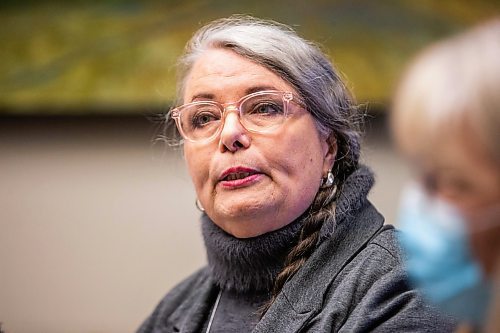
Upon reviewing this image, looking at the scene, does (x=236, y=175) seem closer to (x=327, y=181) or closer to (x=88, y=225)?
(x=327, y=181)

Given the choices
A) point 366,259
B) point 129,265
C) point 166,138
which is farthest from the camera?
point 129,265

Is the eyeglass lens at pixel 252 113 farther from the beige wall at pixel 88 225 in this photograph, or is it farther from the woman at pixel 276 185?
the beige wall at pixel 88 225

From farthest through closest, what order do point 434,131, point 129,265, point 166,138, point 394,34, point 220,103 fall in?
point 129,265 < point 394,34 < point 166,138 < point 220,103 < point 434,131

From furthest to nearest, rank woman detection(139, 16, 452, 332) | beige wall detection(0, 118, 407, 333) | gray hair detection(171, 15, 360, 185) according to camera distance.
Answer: beige wall detection(0, 118, 407, 333) < gray hair detection(171, 15, 360, 185) < woman detection(139, 16, 452, 332)

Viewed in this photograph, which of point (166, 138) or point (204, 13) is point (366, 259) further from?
point (204, 13)

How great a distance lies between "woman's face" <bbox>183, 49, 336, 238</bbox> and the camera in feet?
5.43

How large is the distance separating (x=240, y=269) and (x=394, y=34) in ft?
5.82

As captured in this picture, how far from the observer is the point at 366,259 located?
5.20 feet

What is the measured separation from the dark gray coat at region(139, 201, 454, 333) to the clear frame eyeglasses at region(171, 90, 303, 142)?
27cm

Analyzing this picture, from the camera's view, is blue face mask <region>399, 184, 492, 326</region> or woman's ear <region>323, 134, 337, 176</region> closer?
blue face mask <region>399, 184, 492, 326</region>

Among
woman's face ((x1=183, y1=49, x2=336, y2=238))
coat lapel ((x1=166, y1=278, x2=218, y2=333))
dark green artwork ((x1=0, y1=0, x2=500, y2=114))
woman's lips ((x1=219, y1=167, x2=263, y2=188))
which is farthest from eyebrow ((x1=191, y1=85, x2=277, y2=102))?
dark green artwork ((x1=0, y1=0, x2=500, y2=114))

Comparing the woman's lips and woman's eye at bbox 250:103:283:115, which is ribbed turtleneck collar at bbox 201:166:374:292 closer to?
the woman's lips

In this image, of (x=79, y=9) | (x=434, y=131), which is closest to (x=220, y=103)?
(x=434, y=131)

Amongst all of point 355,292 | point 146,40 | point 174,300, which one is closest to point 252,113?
point 355,292
